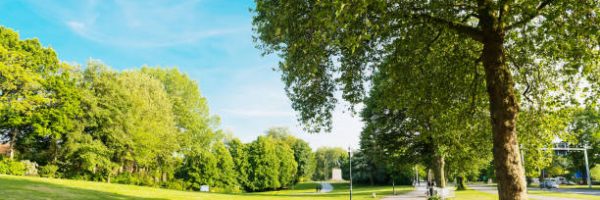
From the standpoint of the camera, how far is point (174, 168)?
53.7 metres

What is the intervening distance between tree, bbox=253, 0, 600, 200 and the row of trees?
1362 inches

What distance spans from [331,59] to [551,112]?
7.42m

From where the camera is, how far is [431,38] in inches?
511

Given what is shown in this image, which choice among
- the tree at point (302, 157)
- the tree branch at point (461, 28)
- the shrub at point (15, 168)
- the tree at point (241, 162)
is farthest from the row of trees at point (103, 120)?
the tree at point (302, 157)

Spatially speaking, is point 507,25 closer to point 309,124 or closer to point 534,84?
Answer: point 534,84

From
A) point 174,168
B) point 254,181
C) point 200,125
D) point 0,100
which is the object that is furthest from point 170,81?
point 254,181

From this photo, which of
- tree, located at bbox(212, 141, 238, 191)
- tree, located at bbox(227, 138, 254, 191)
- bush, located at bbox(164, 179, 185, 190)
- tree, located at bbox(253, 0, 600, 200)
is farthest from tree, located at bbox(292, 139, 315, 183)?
tree, located at bbox(253, 0, 600, 200)

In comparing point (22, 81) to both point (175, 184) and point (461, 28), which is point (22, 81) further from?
point (461, 28)

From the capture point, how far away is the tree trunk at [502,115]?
10.2 meters

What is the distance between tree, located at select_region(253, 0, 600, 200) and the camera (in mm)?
9656

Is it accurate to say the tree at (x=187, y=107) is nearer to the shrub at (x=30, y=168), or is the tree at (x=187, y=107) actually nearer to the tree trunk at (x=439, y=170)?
the shrub at (x=30, y=168)

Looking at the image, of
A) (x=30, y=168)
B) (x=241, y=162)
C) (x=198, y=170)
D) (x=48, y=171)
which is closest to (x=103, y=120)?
(x=48, y=171)

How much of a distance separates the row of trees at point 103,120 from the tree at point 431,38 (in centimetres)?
3459

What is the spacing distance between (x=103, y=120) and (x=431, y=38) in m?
40.1
